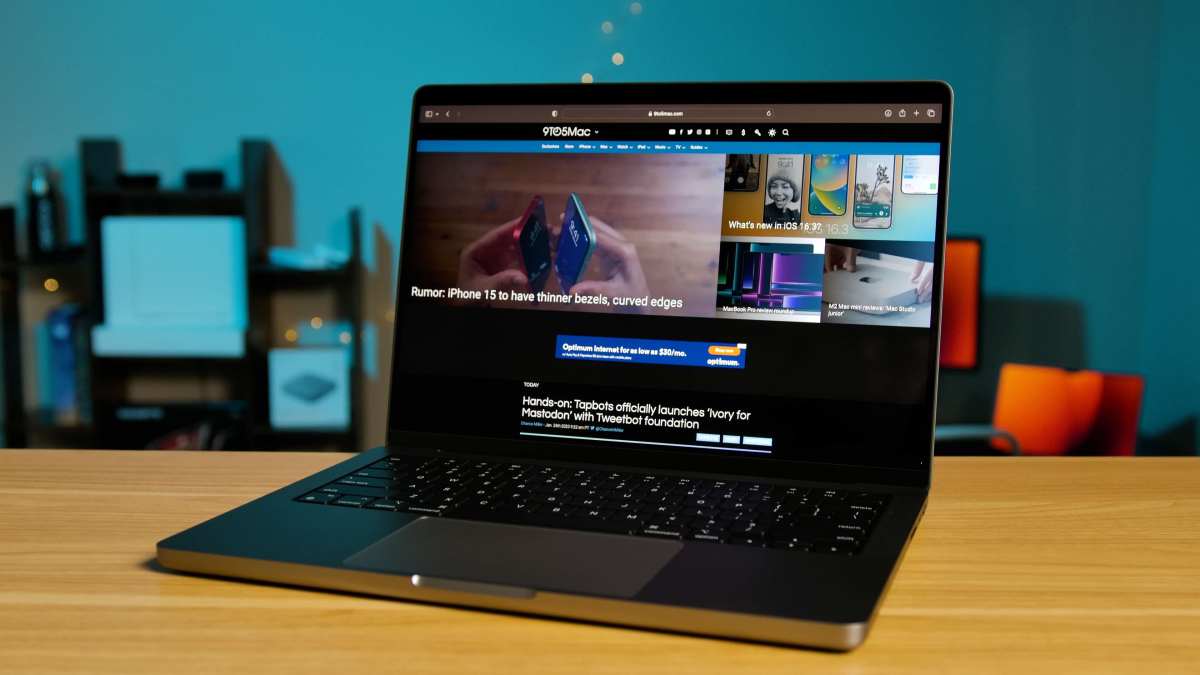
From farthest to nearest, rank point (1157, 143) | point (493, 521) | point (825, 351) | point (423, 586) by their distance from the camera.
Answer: point (1157, 143), point (825, 351), point (493, 521), point (423, 586)

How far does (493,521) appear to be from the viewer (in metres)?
0.61

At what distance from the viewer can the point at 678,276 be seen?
0.81 m

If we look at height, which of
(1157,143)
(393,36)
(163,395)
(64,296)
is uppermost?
(393,36)

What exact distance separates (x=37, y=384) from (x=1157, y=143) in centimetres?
404

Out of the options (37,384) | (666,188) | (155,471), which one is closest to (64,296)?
(37,384)

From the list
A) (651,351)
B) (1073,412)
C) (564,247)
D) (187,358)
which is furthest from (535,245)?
(187,358)

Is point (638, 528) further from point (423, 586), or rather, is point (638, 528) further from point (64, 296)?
point (64, 296)

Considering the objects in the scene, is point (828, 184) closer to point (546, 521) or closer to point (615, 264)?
point (615, 264)

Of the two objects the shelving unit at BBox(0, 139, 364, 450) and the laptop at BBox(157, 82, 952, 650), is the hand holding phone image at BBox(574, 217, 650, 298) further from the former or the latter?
the shelving unit at BBox(0, 139, 364, 450)

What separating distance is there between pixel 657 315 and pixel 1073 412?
7.79 ft

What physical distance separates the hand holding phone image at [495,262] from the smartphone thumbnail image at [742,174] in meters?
0.18

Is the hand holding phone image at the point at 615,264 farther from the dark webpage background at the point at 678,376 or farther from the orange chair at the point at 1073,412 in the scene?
the orange chair at the point at 1073,412

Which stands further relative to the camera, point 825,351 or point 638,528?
point 825,351

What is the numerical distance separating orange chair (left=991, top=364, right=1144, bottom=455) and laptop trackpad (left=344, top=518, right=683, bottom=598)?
2.52 metres
